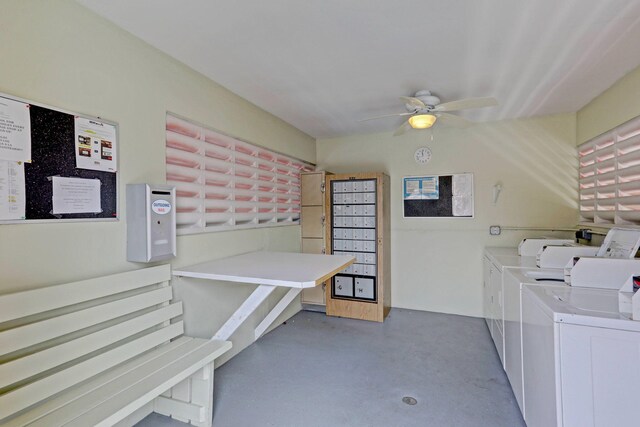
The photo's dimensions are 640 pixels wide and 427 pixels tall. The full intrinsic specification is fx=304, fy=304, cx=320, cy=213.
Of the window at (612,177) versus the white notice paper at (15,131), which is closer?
the white notice paper at (15,131)

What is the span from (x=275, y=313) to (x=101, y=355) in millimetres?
1622

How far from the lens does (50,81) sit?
1.58m

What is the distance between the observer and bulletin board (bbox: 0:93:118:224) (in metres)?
1.43

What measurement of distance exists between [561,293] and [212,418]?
7.42ft

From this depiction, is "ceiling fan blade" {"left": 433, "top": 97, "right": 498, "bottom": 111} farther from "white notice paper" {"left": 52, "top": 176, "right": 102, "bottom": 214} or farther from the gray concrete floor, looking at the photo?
"white notice paper" {"left": 52, "top": 176, "right": 102, "bottom": 214}

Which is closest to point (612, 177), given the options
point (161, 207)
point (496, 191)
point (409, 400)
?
point (496, 191)

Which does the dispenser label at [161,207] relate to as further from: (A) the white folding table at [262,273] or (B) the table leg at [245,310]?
(B) the table leg at [245,310]

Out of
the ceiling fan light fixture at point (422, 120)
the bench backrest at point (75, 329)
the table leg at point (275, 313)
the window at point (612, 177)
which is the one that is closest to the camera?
the bench backrest at point (75, 329)

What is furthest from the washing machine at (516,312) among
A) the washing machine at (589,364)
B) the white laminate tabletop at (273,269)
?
the white laminate tabletop at (273,269)

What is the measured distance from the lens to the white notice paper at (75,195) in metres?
1.61

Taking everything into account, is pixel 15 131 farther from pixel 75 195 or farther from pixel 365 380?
pixel 365 380

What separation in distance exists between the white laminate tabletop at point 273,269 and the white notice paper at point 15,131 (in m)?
1.13

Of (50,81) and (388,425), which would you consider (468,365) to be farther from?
(50,81)

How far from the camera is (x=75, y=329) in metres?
1.58
